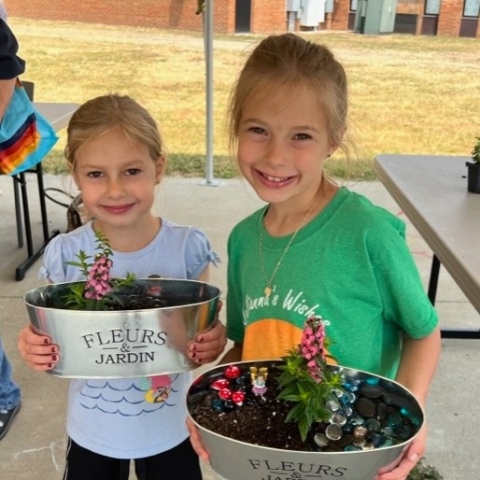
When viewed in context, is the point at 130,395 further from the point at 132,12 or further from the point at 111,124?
the point at 132,12

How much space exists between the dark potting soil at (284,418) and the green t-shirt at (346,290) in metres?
0.16

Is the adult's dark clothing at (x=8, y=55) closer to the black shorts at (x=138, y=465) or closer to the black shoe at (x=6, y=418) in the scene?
the black shorts at (x=138, y=465)

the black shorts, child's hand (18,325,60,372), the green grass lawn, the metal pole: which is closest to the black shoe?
the black shorts

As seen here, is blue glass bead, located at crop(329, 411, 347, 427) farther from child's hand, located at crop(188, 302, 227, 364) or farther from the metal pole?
the metal pole

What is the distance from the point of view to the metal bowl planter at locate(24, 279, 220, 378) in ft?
3.46

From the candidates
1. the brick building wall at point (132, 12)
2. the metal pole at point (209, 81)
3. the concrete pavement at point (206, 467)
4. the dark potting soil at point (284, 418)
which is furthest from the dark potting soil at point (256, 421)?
the brick building wall at point (132, 12)

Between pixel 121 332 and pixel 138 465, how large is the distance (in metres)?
0.49

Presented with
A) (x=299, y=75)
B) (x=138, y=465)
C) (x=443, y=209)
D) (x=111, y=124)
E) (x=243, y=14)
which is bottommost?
(x=138, y=465)

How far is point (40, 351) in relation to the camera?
1111mm

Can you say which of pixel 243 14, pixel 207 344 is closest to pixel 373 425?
pixel 207 344

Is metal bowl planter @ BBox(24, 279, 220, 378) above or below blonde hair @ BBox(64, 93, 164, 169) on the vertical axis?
below

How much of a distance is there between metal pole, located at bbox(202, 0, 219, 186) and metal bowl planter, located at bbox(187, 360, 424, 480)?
3.59 meters

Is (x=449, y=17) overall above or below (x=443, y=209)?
above

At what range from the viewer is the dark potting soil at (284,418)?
2.89 feet
